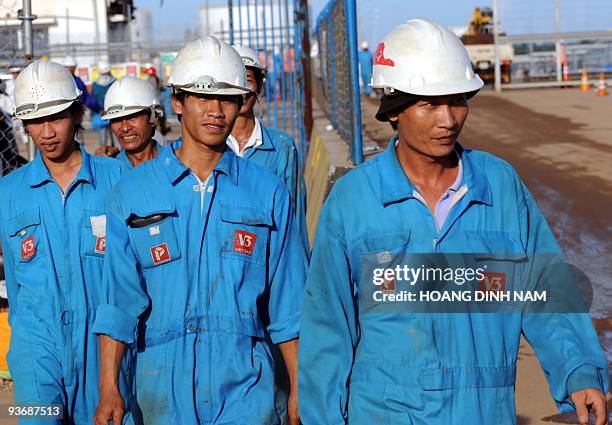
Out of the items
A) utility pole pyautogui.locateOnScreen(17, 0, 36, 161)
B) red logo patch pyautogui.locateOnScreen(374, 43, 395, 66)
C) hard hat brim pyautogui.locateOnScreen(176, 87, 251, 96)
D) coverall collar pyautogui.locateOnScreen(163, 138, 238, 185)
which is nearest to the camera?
red logo patch pyautogui.locateOnScreen(374, 43, 395, 66)

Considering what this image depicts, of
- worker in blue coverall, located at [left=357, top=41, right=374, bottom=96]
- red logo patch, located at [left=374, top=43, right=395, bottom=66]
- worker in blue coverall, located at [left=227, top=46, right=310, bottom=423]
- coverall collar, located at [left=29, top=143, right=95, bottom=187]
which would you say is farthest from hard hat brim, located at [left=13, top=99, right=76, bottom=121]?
worker in blue coverall, located at [left=357, top=41, right=374, bottom=96]

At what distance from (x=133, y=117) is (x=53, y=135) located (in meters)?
A: 2.01

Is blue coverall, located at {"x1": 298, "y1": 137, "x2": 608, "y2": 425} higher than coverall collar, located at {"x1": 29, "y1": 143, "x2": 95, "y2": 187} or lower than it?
lower

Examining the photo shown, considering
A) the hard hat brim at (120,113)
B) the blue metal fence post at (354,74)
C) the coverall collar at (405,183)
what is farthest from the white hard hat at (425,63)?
the blue metal fence post at (354,74)

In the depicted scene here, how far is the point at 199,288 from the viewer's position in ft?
14.2

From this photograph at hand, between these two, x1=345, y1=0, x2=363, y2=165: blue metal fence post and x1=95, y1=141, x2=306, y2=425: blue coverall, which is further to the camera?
x1=345, y1=0, x2=363, y2=165: blue metal fence post

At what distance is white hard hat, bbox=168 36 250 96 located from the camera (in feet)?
15.2

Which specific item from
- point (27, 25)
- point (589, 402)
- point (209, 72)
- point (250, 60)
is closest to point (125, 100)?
point (250, 60)

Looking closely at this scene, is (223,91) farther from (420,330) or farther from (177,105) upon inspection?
(420,330)

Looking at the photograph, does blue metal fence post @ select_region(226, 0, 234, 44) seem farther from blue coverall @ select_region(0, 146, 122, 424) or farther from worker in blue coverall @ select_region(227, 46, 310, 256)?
blue coverall @ select_region(0, 146, 122, 424)

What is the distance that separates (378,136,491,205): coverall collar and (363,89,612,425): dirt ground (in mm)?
3303

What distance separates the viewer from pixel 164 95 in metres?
27.0

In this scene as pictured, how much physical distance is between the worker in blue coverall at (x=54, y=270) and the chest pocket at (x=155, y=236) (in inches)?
35.7


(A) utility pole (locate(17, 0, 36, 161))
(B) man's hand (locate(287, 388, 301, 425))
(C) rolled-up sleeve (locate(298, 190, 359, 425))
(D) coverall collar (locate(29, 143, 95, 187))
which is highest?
(A) utility pole (locate(17, 0, 36, 161))
